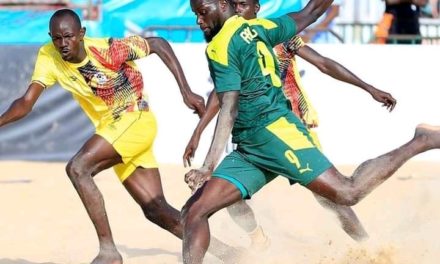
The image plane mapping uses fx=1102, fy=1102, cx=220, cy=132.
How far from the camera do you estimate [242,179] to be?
644cm

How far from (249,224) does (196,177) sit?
6.74 ft

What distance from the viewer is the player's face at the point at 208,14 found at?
247 inches

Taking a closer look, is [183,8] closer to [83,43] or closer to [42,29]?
[42,29]

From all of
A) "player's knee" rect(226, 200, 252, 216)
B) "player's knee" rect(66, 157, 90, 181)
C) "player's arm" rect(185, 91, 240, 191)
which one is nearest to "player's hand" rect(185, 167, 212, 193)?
"player's arm" rect(185, 91, 240, 191)

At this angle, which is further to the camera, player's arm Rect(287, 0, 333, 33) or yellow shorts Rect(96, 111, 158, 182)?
yellow shorts Rect(96, 111, 158, 182)

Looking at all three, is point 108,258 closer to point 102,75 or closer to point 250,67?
point 102,75

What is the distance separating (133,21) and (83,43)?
976 cm

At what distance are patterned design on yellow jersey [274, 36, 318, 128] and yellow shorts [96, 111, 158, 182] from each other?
1.07m

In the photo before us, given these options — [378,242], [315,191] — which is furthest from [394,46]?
[315,191]

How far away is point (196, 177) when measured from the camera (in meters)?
6.04

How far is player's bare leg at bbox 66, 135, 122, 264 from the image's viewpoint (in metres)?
7.33

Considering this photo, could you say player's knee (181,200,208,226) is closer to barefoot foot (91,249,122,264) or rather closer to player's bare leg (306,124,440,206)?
player's bare leg (306,124,440,206)

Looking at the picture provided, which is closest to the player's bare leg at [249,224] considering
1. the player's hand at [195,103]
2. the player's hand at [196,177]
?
the player's hand at [195,103]

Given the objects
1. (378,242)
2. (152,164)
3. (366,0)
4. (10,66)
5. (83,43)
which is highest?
(83,43)
